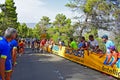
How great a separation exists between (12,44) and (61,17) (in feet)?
281

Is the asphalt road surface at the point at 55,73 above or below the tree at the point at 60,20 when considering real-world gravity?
below

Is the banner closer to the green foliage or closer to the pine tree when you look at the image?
the green foliage

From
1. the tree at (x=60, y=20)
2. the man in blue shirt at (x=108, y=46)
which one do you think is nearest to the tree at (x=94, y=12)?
the man in blue shirt at (x=108, y=46)

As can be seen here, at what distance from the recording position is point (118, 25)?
41.8 m

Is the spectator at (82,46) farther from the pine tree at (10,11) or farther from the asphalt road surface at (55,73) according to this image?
the pine tree at (10,11)

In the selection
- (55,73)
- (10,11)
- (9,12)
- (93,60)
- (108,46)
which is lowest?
(55,73)

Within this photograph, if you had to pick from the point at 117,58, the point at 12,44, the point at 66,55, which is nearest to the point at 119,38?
the point at 66,55

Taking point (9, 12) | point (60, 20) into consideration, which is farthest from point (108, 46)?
point (60, 20)

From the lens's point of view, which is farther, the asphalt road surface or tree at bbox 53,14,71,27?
tree at bbox 53,14,71,27

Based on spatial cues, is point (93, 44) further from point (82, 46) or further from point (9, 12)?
point (9, 12)

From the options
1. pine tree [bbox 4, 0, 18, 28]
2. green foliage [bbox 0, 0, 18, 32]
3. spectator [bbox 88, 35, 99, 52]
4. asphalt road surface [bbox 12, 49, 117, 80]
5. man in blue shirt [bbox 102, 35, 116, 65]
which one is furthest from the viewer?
pine tree [bbox 4, 0, 18, 28]

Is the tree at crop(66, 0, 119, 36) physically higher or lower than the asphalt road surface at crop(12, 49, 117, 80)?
higher

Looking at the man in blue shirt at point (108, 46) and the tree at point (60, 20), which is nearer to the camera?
the man in blue shirt at point (108, 46)

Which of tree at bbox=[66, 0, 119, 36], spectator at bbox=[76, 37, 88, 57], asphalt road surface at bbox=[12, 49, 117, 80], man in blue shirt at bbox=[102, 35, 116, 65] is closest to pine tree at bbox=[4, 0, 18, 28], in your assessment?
tree at bbox=[66, 0, 119, 36]
